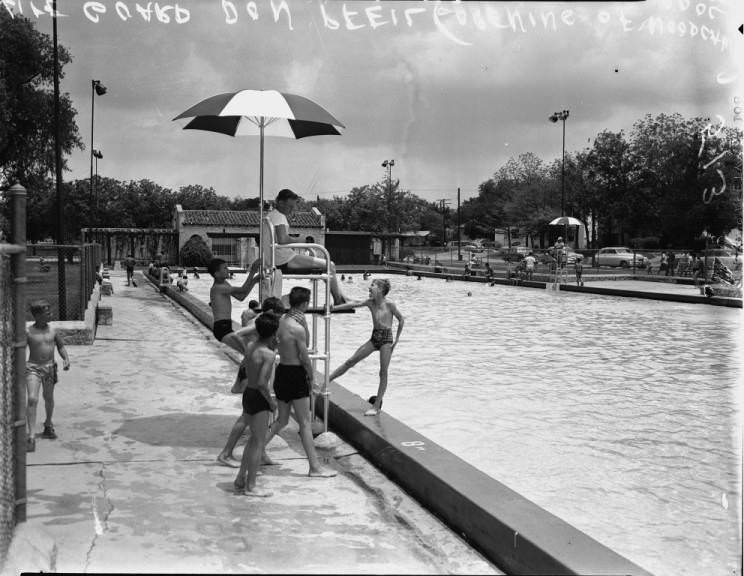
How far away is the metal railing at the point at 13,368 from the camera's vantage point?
165 inches

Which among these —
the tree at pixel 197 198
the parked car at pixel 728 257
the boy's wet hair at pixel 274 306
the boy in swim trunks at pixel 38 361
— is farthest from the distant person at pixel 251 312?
the tree at pixel 197 198

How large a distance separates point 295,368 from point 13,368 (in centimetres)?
214

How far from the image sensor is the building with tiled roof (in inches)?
2397

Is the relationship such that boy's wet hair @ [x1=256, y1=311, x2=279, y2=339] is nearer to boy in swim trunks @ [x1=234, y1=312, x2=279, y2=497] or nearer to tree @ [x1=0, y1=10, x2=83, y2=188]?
boy in swim trunks @ [x1=234, y1=312, x2=279, y2=497]

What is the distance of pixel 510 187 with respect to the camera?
9862cm

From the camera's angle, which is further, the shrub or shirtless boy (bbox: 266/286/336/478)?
the shrub

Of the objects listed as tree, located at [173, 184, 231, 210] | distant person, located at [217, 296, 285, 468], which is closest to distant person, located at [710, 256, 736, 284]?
distant person, located at [217, 296, 285, 468]

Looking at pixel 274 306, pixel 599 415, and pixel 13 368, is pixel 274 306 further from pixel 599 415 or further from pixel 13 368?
pixel 599 415

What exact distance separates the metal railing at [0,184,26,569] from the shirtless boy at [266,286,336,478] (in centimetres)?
197

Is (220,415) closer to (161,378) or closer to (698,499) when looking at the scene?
(161,378)

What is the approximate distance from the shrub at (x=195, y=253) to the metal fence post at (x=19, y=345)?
164 ft

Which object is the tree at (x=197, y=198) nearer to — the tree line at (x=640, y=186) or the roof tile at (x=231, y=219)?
the roof tile at (x=231, y=219)

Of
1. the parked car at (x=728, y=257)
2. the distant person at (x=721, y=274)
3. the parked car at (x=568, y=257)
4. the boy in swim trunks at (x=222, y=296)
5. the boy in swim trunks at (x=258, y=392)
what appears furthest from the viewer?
the parked car at (x=568, y=257)

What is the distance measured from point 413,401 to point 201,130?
399 centimetres
